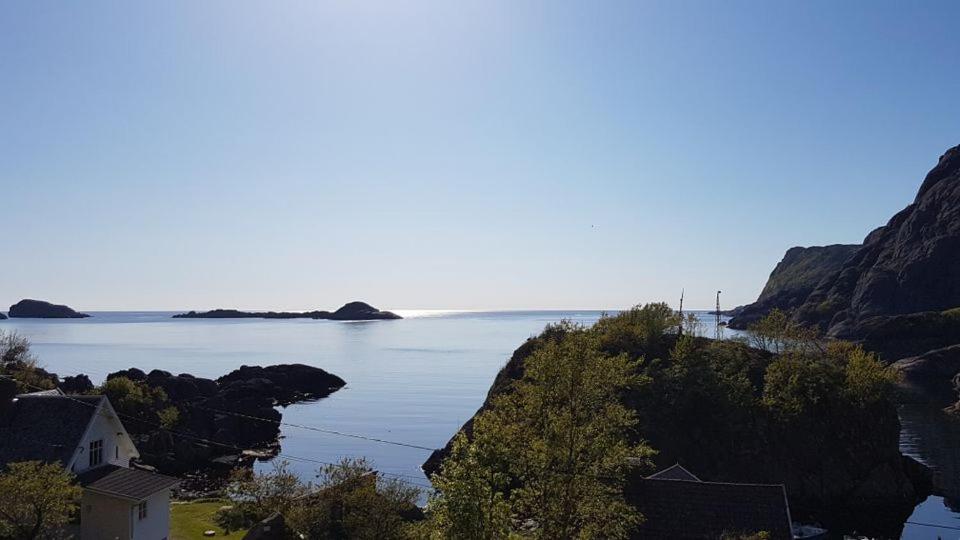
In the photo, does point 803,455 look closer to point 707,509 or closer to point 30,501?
point 707,509

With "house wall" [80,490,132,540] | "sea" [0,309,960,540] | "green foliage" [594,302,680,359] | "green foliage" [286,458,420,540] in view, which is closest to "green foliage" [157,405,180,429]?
"sea" [0,309,960,540]

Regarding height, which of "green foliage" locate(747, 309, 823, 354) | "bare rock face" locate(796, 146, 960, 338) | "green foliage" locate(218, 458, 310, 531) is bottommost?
"green foliage" locate(218, 458, 310, 531)

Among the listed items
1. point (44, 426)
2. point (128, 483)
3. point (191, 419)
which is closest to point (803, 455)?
point (128, 483)

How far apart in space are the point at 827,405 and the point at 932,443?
94.1ft

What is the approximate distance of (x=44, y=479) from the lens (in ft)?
93.5

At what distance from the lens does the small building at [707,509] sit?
31.5 meters

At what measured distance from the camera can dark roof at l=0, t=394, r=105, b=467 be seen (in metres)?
38.0

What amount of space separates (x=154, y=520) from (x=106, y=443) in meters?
8.96

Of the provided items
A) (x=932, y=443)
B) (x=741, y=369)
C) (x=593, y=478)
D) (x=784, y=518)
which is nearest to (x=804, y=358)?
(x=741, y=369)

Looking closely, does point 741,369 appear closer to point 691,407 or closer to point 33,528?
point 691,407

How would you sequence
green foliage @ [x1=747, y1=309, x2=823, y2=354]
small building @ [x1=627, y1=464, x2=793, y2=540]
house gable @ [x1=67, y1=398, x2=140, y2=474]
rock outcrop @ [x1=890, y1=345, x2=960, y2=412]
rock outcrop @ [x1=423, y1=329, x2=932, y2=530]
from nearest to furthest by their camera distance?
small building @ [x1=627, y1=464, x2=793, y2=540]
house gable @ [x1=67, y1=398, x2=140, y2=474]
rock outcrop @ [x1=423, y1=329, x2=932, y2=530]
green foliage @ [x1=747, y1=309, x2=823, y2=354]
rock outcrop @ [x1=890, y1=345, x2=960, y2=412]

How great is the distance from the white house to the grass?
3.84 metres

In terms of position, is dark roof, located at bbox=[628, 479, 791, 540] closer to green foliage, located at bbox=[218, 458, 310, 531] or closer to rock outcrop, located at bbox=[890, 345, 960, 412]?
green foliage, located at bbox=[218, 458, 310, 531]

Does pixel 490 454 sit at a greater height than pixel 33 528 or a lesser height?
greater
